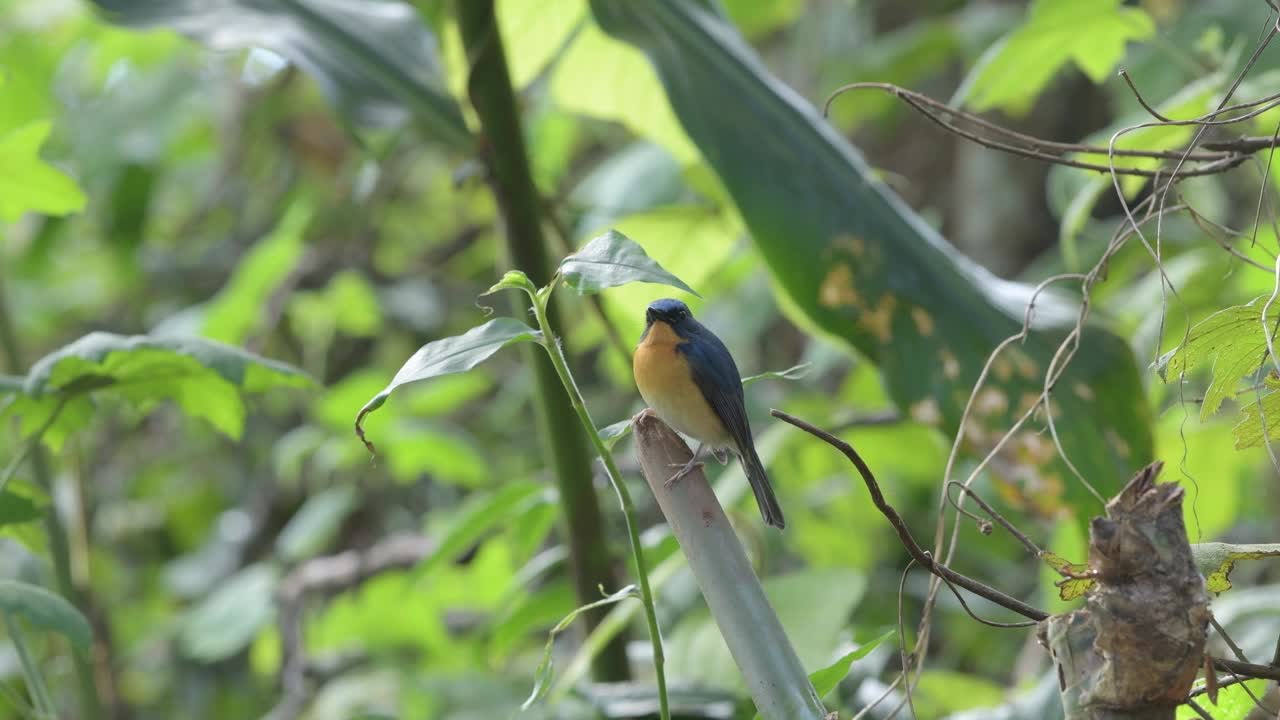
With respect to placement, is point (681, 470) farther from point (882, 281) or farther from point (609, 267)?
point (882, 281)

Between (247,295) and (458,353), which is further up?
(458,353)

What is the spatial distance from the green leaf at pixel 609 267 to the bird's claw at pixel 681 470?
6.0 inches

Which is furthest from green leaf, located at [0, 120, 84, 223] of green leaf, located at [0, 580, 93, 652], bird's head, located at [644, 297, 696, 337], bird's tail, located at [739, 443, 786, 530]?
bird's tail, located at [739, 443, 786, 530]

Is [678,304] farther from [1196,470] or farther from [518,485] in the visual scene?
[1196,470]

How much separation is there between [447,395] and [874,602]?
1237 mm

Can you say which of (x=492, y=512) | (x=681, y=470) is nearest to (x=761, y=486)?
(x=681, y=470)

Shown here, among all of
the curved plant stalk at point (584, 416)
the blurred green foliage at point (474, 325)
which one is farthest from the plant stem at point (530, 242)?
the curved plant stalk at point (584, 416)

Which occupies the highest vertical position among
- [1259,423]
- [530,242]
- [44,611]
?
[1259,423]

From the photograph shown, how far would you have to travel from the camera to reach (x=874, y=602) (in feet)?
8.80

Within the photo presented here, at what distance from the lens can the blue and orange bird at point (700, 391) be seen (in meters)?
1.08

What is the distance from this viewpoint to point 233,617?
2666 mm

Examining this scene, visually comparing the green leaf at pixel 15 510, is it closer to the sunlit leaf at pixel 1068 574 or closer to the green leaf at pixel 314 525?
the sunlit leaf at pixel 1068 574

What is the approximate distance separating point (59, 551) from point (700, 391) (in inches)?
33.3

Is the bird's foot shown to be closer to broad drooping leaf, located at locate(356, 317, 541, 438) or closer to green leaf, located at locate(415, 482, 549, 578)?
broad drooping leaf, located at locate(356, 317, 541, 438)
